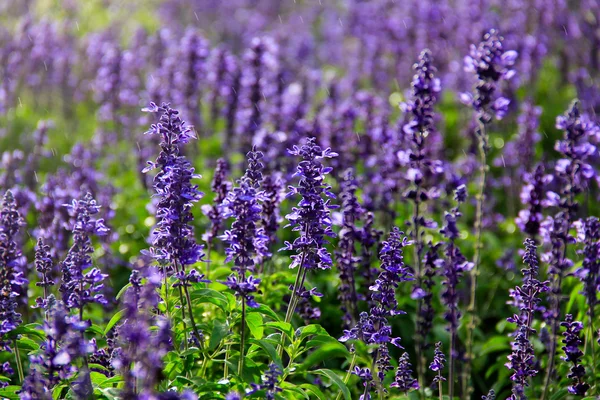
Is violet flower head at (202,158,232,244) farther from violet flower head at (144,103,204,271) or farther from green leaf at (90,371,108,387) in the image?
green leaf at (90,371,108,387)

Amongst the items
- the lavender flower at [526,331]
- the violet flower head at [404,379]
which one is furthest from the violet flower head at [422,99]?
the violet flower head at [404,379]

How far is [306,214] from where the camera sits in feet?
14.3

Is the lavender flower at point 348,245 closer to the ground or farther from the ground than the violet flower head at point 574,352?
farther from the ground

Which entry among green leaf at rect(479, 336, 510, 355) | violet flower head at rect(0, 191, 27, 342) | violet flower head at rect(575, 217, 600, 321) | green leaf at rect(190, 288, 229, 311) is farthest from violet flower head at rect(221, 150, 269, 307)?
green leaf at rect(479, 336, 510, 355)

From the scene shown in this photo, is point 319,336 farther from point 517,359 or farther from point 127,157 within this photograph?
point 127,157

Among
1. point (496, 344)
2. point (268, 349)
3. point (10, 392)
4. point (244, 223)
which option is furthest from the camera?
point (496, 344)

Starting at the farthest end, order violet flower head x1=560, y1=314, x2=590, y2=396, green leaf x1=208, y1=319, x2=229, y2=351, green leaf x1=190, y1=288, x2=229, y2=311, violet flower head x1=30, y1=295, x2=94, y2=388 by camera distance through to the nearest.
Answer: violet flower head x1=560, y1=314, x2=590, y2=396
green leaf x1=190, y1=288, x2=229, y2=311
green leaf x1=208, y1=319, x2=229, y2=351
violet flower head x1=30, y1=295, x2=94, y2=388

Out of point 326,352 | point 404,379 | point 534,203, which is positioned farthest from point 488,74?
point 326,352

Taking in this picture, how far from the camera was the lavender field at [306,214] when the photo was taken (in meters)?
4.27

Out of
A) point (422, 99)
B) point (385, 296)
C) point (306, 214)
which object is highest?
point (422, 99)

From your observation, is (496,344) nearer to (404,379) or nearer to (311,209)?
(404,379)

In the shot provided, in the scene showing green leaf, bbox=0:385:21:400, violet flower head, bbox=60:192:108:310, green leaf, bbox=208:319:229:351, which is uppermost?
violet flower head, bbox=60:192:108:310

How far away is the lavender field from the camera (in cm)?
427

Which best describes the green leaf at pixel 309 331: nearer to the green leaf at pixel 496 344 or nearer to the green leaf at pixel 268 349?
the green leaf at pixel 268 349
